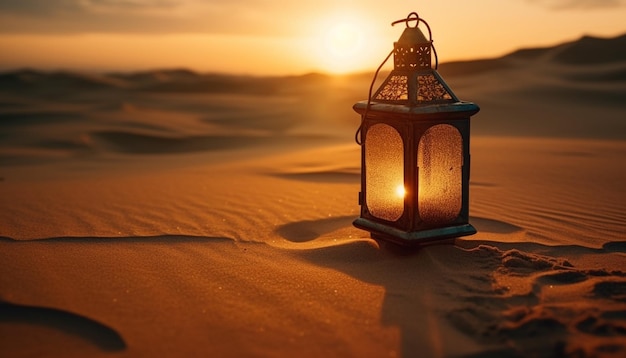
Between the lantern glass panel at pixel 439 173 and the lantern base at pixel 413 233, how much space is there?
66 mm

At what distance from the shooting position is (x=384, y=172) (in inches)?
157

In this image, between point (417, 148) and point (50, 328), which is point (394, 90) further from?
point (50, 328)

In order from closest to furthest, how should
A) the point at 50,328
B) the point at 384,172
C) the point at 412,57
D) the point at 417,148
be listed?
1. the point at 50,328
2. the point at 417,148
3. the point at 412,57
4. the point at 384,172

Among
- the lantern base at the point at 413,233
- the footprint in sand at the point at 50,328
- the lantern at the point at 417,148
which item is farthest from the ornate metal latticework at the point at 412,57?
the footprint in sand at the point at 50,328

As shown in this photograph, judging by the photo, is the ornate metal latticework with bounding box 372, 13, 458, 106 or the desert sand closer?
the desert sand

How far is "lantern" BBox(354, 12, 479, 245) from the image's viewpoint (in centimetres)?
374

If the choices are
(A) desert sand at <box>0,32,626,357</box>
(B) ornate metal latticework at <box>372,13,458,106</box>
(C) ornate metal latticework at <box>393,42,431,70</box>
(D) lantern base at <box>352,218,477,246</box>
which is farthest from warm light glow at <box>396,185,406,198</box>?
(C) ornate metal latticework at <box>393,42,431,70</box>

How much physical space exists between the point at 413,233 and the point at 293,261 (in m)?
0.72

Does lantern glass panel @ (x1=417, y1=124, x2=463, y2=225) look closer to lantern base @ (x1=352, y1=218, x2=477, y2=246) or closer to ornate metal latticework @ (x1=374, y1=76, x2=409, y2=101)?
lantern base @ (x1=352, y1=218, x2=477, y2=246)

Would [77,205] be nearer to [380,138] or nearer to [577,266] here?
[380,138]

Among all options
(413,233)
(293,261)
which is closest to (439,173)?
(413,233)

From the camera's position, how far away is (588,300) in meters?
3.16

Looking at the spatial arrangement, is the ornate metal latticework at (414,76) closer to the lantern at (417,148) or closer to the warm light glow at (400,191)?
the lantern at (417,148)

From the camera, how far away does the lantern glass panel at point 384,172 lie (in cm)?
387
